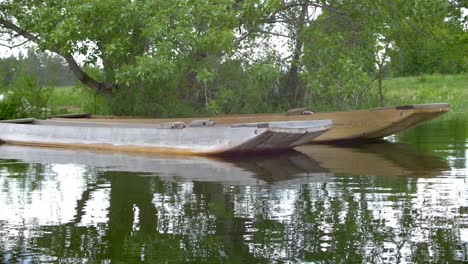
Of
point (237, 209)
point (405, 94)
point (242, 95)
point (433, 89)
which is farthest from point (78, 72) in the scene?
point (433, 89)

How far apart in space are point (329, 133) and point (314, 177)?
4935 millimetres

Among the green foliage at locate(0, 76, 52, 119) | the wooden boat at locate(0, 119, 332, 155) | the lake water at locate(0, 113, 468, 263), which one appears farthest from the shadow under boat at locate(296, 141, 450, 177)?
the green foliage at locate(0, 76, 52, 119)

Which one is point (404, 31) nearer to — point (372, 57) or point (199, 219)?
point (372, 57)

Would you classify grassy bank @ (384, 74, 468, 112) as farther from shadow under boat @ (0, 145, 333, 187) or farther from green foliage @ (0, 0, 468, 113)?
shadow under boat @ (0, 145, 333, 187)

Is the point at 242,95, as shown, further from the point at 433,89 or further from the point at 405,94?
the point at 433,89

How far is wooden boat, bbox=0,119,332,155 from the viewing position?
11188mm

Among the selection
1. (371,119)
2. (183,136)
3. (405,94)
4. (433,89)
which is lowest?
(183,136)

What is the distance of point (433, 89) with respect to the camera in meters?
30.3

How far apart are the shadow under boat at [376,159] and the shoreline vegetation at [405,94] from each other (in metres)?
3.99

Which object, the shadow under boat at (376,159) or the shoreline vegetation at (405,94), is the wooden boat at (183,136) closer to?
the shadow under boat at (376,159)

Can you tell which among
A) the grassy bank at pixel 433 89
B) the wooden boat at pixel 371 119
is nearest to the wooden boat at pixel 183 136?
the wooden boat at pixel 371 119

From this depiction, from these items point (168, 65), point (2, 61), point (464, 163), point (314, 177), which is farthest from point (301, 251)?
point (2, 61)

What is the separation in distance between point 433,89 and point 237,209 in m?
24.6

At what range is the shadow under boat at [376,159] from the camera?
9633 mm
